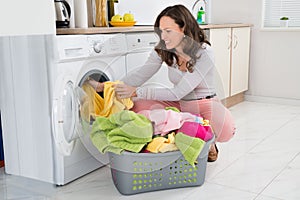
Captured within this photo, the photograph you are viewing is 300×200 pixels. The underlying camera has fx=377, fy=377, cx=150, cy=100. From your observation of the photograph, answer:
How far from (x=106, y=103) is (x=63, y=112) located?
0.22 meters

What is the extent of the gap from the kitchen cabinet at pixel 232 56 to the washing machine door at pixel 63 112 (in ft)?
5.56

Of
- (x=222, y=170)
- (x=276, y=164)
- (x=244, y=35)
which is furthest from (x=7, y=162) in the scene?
(x=244, y=35)

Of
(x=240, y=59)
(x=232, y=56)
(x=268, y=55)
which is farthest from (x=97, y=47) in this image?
(x=268, y=55)

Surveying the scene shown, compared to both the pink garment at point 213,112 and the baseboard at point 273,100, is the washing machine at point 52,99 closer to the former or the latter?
the pink garment at point 213,112

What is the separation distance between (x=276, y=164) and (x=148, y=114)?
3.08 feet

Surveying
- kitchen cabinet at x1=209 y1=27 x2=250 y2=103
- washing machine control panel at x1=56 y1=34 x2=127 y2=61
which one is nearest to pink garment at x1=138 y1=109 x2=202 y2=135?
washing machine control panel at x1=56 y1=34 x2=127 y2=61

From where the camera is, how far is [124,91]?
1921 mm

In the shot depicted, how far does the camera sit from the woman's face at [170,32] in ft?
6.02

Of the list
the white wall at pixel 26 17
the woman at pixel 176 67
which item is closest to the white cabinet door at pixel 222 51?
the woman at pixel 176 67

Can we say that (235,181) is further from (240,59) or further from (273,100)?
(273,100)

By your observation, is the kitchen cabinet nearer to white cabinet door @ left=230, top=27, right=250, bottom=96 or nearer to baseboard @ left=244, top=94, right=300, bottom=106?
white cabinet door @ left=230, top=27, right=250, bottom=96

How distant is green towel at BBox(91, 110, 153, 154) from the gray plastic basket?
0.04m

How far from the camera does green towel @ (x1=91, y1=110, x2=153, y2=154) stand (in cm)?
180

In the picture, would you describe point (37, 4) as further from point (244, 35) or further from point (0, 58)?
point (244, 35)
